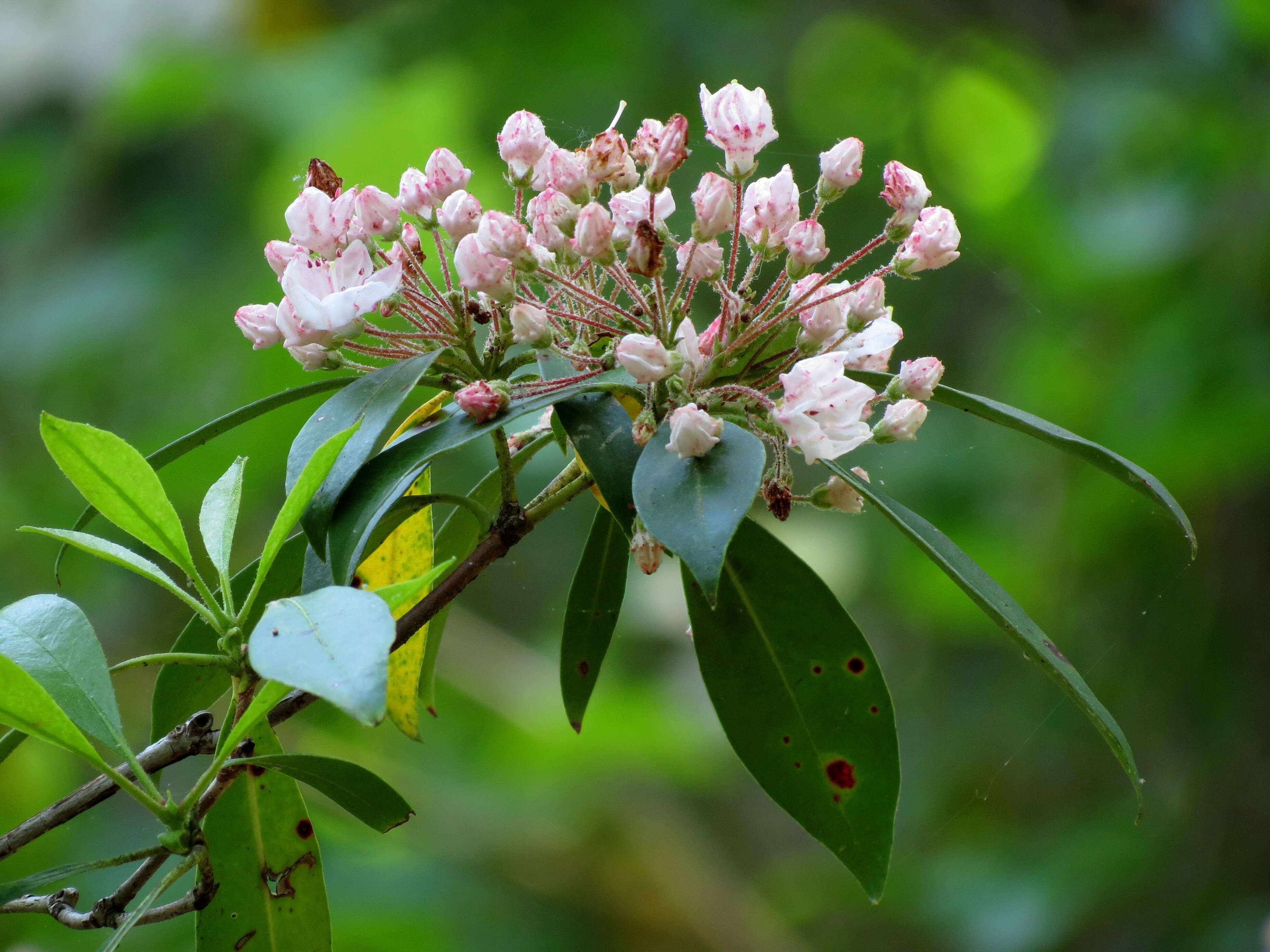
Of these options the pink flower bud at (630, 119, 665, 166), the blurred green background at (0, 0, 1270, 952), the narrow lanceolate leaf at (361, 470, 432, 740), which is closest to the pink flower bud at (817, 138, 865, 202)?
the pink flower bud at (630, 119, 665, 166)

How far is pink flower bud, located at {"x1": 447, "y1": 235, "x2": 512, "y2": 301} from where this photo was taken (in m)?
0.66

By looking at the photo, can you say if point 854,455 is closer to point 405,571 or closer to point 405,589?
point 405,571

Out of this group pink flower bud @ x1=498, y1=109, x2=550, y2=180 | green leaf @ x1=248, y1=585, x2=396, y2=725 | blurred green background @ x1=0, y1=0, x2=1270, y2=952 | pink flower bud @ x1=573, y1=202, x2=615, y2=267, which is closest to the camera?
green leaf @ x1=248, y1=585, x2=396, y2=725

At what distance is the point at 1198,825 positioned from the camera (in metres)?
2.39

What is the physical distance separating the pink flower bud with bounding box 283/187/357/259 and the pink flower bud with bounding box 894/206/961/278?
0.34m

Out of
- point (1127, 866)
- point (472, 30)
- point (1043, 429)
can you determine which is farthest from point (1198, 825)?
point (472, 30)

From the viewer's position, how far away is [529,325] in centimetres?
67

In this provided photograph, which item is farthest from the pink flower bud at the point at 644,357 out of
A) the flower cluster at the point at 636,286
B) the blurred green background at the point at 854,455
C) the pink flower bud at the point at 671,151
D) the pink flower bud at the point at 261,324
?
the blurred green background at the point at 854,455

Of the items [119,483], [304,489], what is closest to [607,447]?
[304,489]

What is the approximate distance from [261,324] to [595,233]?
0.22 m

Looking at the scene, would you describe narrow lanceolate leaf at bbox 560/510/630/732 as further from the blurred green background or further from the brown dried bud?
the blurred green background

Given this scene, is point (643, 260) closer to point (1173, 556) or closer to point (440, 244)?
point (440, 244)

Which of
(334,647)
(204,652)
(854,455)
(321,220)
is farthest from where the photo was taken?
(854,455)

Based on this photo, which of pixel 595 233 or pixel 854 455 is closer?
pixel 595 233
